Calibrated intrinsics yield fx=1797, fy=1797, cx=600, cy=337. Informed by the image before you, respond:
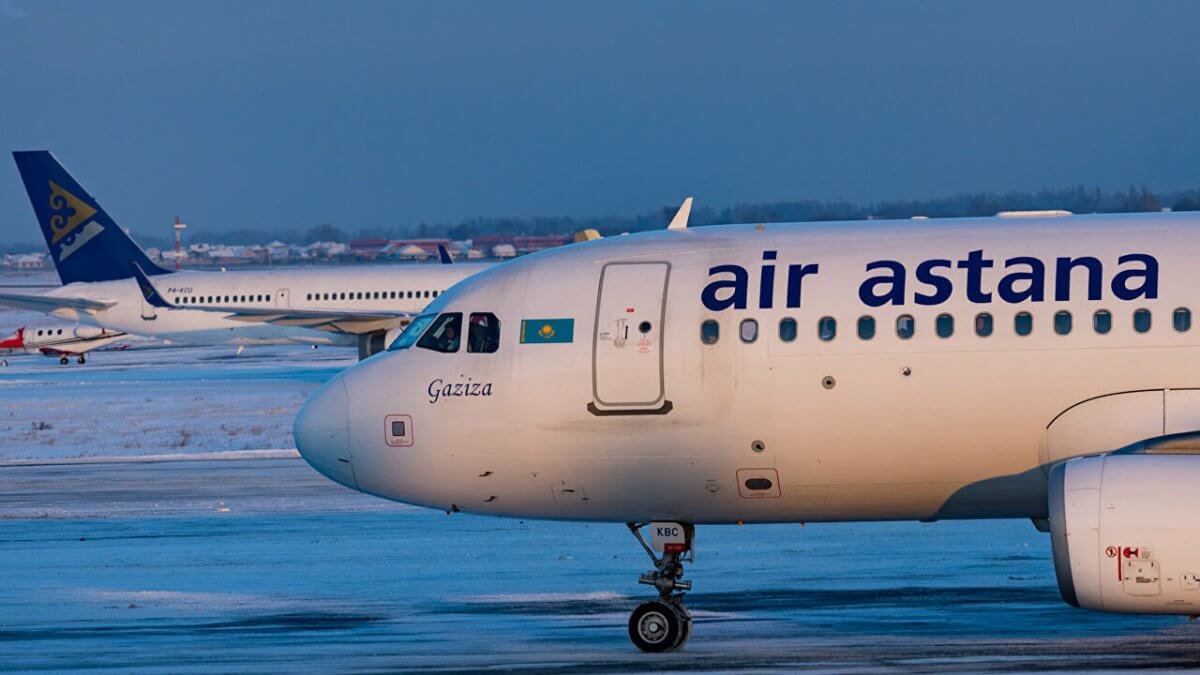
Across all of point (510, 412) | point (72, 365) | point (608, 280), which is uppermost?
point (608, 280)

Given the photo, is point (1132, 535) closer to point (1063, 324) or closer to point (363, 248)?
point (1063, 324)

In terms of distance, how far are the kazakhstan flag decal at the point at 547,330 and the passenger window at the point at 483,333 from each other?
24 centimetres

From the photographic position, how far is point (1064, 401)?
12.6 metres

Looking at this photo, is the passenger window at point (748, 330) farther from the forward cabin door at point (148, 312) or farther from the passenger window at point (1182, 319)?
the forward cabin door at point (148, 312)

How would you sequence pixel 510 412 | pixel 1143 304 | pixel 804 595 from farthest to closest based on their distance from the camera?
1. pixel 804 595
2. pixel 510 412
3. pixel 1143 304

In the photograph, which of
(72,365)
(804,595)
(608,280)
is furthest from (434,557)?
(72,365)

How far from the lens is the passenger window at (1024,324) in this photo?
1270 centimetres

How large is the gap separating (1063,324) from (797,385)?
192 centimetres

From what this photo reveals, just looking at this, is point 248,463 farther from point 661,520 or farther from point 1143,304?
point 1143,304

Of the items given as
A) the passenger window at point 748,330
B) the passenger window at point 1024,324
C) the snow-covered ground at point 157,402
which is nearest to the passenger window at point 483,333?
the passenger window at point 748,330

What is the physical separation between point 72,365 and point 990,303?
52913 mm

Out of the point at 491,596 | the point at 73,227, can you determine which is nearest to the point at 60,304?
the point at 73,227

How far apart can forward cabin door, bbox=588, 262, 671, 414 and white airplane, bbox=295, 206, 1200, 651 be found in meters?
0.02

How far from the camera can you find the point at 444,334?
14.0m
